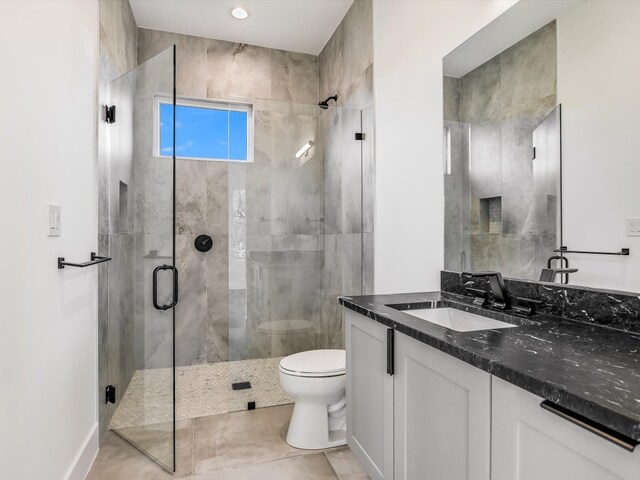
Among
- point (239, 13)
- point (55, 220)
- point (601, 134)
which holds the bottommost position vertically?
point (55, 220)

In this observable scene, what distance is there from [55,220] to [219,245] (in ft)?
5.87

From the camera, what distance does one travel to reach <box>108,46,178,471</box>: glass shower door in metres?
1.97

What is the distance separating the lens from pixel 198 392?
9.39 feet

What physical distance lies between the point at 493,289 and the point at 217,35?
3018 mm

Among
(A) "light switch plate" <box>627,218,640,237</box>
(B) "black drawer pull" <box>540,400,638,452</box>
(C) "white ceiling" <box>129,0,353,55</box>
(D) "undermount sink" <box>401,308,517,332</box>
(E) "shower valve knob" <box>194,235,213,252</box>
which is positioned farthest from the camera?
(E) "shower valve knob" <box>194,235,213,252</box>

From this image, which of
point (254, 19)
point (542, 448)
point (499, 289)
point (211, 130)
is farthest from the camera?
point (211, 130)

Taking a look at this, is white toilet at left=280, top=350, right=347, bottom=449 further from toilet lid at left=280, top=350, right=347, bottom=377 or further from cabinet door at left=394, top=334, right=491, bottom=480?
cabinet door at left=394, top=334, right=491, bottom=480

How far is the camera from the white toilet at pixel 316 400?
2.05 metres

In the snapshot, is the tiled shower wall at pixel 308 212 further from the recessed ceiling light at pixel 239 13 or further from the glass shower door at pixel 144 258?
the recessed ceiling light at pixel 239 13

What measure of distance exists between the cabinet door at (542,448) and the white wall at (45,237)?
134 centimetres

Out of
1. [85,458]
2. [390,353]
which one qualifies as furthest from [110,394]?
[390,353]

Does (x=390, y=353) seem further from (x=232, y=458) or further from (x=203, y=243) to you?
(x=203, y=243)

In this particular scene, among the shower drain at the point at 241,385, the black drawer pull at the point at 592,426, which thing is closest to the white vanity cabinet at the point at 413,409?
the black drawer pull at the point at 592,426

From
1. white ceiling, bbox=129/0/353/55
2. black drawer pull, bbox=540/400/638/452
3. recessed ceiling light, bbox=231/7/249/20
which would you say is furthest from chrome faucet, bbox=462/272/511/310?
recessed ceiling light, bbox=231/7/249/20
